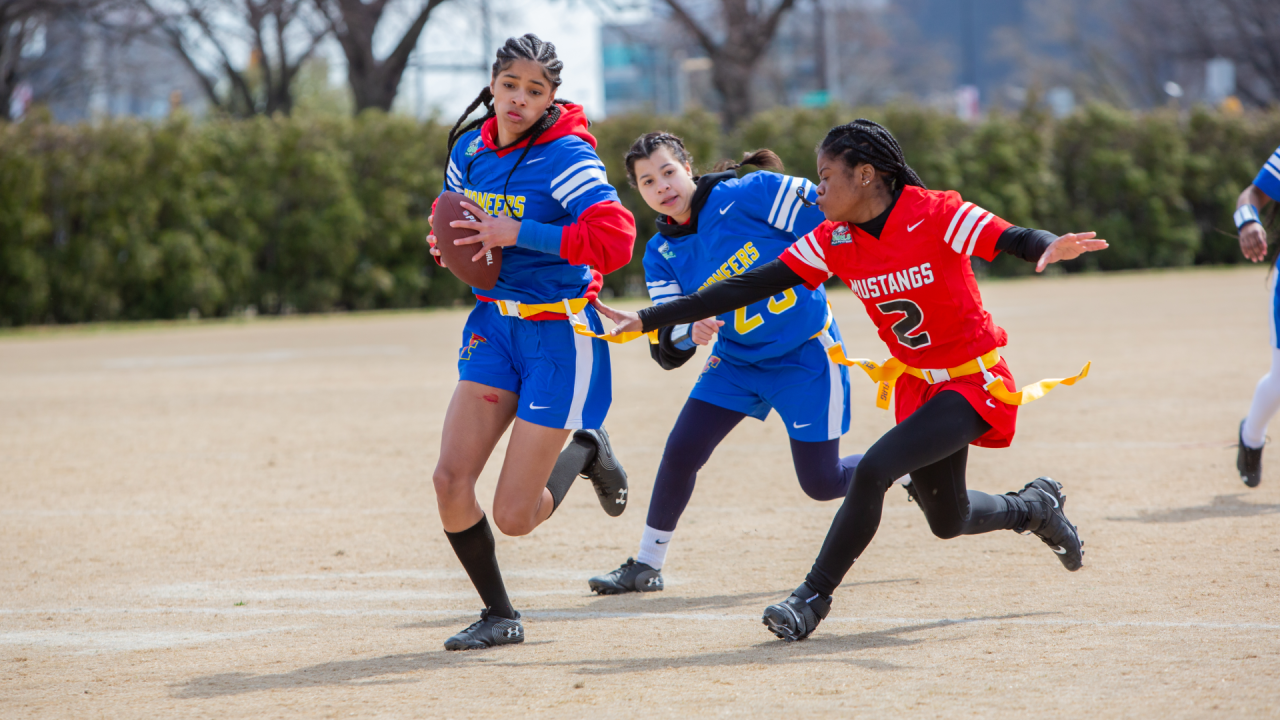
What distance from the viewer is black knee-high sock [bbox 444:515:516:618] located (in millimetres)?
4488

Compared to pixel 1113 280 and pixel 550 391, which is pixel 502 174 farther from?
pixel 1113 280

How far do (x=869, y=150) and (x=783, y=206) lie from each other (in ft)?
3.41

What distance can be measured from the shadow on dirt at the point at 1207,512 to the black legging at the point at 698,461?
1.71 meters

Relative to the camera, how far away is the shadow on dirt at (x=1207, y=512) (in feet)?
20.0

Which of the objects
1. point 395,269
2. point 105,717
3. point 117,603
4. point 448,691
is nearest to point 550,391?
point 448,691

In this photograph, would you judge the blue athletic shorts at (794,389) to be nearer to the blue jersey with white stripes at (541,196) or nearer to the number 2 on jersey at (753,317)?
the number 2 on jersey at (753,317)

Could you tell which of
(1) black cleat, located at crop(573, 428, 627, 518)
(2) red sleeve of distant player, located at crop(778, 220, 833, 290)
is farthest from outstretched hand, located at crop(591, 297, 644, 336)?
(1) black cleat, located at crop(573, 428, 627, 518)

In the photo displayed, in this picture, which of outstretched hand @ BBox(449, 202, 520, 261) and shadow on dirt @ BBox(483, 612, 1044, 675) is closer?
shadow on dirt @ BBox(483, 612, 1044, 675)

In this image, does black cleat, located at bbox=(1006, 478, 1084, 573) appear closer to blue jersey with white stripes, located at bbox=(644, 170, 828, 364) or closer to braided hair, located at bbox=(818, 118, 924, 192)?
blue jersey with white stripes, located at bbox=(644, 170, 828, 364)

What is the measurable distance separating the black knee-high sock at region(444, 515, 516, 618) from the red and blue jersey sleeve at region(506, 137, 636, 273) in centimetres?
101

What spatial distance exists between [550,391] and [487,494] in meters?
3.04

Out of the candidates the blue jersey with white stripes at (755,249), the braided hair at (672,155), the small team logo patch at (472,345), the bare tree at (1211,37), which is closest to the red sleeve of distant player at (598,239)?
the small team logo patch at (472,345)

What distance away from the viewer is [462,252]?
4441 millimetres

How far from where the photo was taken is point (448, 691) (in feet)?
12.8
